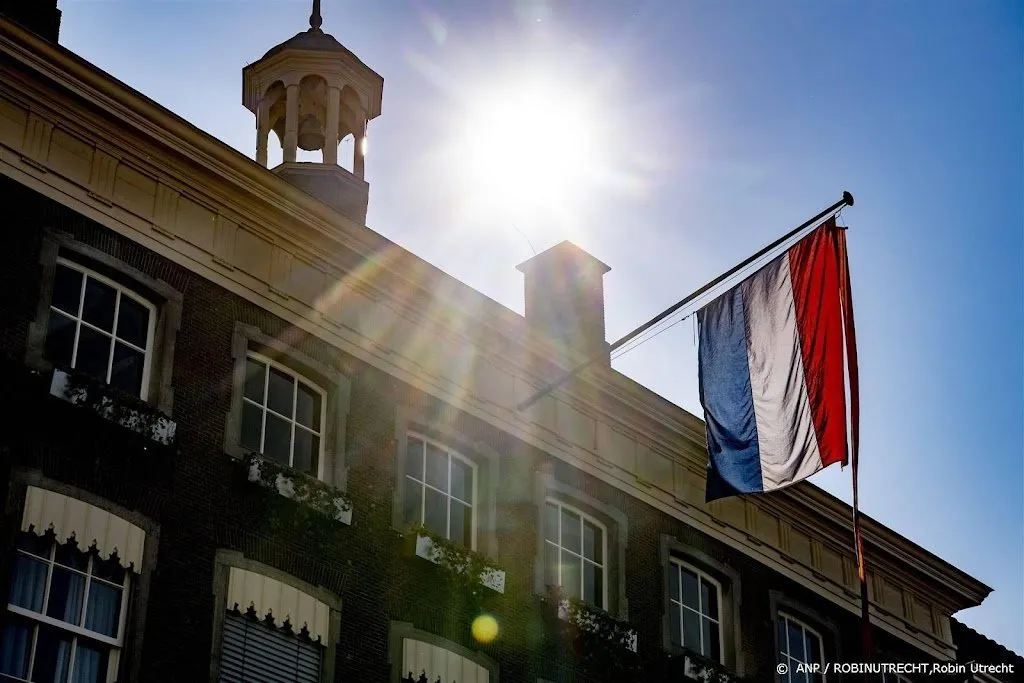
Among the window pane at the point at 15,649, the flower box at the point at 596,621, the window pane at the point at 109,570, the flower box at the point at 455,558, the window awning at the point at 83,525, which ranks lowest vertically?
the window pane at the point at 15,649

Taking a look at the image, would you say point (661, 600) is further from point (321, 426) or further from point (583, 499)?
point (321, 426)

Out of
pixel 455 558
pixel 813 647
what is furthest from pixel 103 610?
pixel 813 647

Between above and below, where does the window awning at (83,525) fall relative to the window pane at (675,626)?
below

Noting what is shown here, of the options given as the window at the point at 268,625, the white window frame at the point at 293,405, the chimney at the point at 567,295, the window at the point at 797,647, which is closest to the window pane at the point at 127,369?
the white window frame at the point at 293,405

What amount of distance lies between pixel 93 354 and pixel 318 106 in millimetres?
9290

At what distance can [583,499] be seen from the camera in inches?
967

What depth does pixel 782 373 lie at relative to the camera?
21250 mm

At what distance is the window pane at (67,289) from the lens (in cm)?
1900

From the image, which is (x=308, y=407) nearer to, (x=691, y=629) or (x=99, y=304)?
(x=99, y=304)

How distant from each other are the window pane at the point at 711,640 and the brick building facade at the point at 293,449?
0.13 feet

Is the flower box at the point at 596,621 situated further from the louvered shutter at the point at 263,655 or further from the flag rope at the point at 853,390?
the louvered shutter at the point at 263,655

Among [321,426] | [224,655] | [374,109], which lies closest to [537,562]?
[321,426]

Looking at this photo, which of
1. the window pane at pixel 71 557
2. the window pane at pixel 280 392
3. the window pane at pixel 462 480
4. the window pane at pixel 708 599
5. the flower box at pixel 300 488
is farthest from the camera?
the window pane at pixel 708 599

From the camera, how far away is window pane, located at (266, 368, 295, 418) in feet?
68.5
